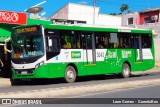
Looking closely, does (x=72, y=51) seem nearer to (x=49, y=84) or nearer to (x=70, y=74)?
(x=70, y=74)

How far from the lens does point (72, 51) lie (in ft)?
73.6

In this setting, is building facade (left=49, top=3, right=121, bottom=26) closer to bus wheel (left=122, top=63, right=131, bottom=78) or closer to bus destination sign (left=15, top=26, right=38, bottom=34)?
bus wheel (left=122, top=63, right=131, bottom=78)

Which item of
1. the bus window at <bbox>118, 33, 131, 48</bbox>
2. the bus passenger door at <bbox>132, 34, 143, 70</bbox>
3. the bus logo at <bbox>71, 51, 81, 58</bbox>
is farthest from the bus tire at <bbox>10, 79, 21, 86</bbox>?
the bus passenger door at <bbox>132, 34, 143, 70</bbox>

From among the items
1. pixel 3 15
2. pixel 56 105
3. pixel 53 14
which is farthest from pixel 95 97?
pixel 53 14

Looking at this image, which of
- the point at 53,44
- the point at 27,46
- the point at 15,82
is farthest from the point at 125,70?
the point at 27,46

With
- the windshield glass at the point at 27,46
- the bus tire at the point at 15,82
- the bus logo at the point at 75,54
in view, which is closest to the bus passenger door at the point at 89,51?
the bus logo at the point at 75,54

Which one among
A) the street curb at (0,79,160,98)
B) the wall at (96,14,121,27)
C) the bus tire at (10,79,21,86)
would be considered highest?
the wall at (96,14,121,27)

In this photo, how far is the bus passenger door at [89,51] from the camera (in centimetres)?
2323

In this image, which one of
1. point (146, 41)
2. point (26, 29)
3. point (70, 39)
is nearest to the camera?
point (26, 29)

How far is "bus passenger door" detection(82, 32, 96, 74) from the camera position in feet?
76.2

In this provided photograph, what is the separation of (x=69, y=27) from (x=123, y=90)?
20.8ft

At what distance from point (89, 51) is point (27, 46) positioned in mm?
4057

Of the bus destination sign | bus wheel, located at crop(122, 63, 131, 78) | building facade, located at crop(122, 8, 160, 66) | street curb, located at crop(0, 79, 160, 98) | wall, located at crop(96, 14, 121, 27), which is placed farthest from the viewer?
building facade, located at crop(122, 8, 160, 66)

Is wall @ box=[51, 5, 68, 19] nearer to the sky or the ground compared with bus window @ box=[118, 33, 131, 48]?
nearer to the sky
